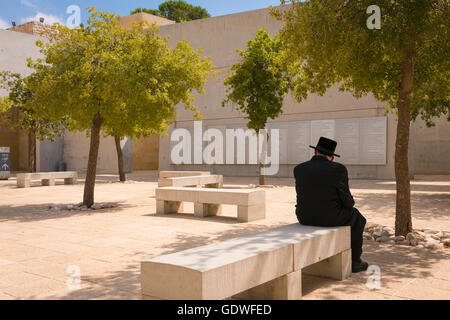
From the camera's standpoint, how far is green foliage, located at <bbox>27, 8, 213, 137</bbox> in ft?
35.7

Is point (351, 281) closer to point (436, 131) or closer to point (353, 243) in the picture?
point (353, 243)

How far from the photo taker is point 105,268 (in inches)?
229

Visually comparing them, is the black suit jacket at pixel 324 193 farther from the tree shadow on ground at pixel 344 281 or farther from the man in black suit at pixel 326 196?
the tree shadow on ground at pixel 344 281

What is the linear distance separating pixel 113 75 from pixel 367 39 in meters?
6.27

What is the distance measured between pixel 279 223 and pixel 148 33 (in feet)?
19.8

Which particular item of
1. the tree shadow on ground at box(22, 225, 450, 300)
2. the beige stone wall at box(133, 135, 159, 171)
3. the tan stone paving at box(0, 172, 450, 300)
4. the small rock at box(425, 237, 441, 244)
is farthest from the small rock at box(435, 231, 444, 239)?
→ the beige stone wall at box(133, 135, 159, 171)

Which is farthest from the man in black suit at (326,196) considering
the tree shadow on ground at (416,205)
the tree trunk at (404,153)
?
the tree shadow on ground at (416,205)

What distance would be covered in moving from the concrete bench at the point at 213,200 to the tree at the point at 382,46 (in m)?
3.01

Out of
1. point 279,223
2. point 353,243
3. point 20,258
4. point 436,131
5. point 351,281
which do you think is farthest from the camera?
point 436,131

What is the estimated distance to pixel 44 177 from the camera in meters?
21.3

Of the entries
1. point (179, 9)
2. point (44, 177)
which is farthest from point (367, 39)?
point (179, 9)

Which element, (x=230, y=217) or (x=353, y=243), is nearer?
(x=353, y=243)
